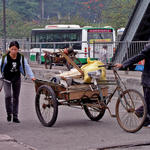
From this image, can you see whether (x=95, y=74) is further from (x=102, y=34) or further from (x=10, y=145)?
(x=102, y=34)

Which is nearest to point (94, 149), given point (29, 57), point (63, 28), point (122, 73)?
point (122, 73)

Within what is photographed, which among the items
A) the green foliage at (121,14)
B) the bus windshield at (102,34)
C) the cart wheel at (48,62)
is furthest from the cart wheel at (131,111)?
the green foliage at (121,14)

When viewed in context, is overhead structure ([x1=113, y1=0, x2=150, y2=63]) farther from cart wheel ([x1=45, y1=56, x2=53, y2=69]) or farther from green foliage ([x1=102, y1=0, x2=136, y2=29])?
green foliage ([x1=102, y1=0, x2=136, y2=29])

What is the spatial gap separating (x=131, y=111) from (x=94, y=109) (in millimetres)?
1109

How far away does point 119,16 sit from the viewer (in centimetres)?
5538

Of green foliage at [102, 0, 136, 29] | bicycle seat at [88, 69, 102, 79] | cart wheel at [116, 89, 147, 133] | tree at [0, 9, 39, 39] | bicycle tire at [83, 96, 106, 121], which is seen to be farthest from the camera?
tree at [0, 9, 39, 39]

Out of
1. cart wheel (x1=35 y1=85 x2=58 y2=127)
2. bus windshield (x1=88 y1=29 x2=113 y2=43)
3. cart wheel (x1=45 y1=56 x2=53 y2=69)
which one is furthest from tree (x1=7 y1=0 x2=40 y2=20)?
cart wheel (x1=35 y1=85 x2=58 y2=127)

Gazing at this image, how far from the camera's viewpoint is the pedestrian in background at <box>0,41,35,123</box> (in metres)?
9.31

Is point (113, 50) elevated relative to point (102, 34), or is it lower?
lower

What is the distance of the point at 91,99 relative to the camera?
9.03 meters

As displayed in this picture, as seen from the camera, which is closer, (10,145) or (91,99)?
(10,145)

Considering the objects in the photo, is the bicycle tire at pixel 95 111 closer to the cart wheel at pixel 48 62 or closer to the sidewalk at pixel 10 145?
the sidewalk at pixel 10 145

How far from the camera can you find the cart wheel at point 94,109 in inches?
351

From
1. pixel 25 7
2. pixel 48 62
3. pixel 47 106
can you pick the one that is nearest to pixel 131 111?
pixel 47 106
